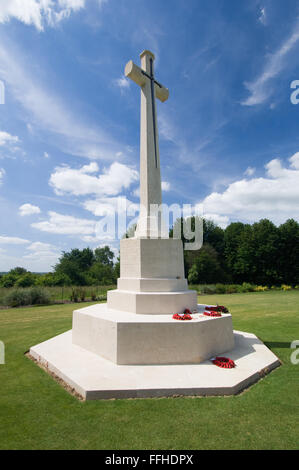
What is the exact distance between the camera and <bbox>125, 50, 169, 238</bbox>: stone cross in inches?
308

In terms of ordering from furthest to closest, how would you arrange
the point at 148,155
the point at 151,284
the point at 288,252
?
the point at 288,252 → the point at 148,155 → the point at 151,284

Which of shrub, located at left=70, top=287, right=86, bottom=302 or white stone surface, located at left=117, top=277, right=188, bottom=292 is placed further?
shrub, located at left=70, top=287, right=86, bottom=302

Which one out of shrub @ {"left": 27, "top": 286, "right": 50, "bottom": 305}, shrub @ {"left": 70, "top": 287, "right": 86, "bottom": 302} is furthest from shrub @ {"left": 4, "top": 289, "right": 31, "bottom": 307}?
shrub @ {"left": 70, "top": 287, "right": 86, "bottom": 302}

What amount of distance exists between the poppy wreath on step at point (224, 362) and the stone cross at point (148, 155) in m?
3.87

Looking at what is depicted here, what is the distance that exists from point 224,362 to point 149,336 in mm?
1796

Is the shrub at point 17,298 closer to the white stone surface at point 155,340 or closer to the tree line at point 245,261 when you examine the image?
the tree line at point 245,261

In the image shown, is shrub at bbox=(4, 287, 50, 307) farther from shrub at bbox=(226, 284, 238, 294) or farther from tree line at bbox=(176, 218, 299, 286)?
tree line at bbox=(176, 218, 299, 286)

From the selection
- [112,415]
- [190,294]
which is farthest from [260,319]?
[112,415]

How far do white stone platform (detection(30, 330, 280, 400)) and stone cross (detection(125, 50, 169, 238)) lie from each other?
150 inches

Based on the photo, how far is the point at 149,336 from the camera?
5.58 metres

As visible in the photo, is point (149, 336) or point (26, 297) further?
point (26, 297)

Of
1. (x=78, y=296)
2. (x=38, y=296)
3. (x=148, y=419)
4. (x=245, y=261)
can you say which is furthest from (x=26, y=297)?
(x=245, y=261)

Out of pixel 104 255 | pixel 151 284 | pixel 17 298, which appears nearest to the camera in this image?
pixel 151 284

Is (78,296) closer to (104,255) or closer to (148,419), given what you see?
(148,419)
